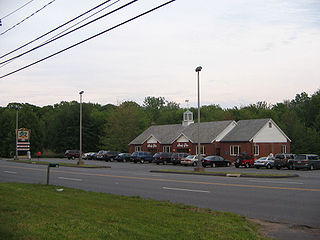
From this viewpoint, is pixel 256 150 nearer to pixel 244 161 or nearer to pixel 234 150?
pixel 234 150

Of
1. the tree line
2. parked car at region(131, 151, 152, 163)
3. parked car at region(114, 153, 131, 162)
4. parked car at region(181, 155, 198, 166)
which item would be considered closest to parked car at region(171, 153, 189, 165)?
parked car at region(181, 155, 198, 166)

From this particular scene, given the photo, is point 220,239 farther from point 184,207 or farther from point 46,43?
point 46,43

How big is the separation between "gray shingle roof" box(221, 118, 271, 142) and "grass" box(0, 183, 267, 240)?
41.4 meters

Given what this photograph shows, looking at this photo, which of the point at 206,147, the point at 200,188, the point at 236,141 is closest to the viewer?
the point at 200,188

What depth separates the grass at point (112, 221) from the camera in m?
7.78

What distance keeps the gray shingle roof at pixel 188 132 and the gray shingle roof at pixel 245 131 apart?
1.52 meters

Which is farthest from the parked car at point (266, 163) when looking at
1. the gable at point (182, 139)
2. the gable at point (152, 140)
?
the gable at point (152, 140)

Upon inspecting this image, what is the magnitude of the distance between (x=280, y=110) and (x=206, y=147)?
1964 inches

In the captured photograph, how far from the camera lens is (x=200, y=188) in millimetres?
18375

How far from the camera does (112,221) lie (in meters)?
9.17

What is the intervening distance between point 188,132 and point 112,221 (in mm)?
52317

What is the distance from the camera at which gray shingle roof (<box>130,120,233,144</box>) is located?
5759 cm

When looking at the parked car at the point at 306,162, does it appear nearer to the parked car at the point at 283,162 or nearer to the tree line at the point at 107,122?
the parked car at the point at 283,162

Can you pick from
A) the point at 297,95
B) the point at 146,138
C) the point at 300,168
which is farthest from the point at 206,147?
the point at 297,95
